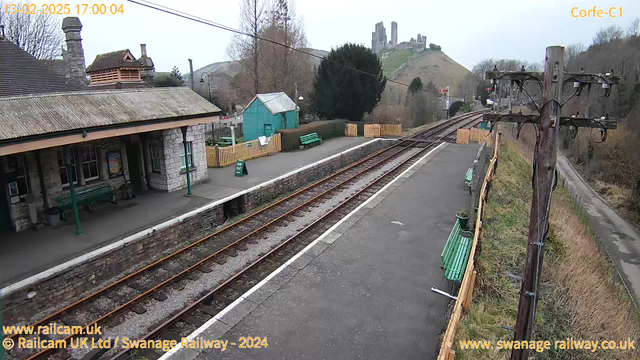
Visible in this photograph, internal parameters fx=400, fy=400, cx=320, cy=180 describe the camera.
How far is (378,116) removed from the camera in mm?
34875

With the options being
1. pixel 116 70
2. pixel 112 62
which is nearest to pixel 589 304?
pixel 116 70

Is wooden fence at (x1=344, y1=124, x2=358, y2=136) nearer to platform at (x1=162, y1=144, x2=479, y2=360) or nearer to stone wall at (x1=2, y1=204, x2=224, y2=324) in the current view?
platform at (x1=162, y1=144, x2=479, y2=360)

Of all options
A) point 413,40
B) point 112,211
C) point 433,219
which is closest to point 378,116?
point 433,219

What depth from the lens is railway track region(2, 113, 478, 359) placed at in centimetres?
783

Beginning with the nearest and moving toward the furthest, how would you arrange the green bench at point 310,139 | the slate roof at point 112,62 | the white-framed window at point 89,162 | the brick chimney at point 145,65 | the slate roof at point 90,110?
the slate roof at point 90,110, the white-framed window at point 89,162, the slate roof at point 112,62, the brick chimney at point 145,65, the green bench at point 310,139

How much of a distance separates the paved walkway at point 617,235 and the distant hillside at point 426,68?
71.9 metres

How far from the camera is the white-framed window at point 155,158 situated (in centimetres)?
1470

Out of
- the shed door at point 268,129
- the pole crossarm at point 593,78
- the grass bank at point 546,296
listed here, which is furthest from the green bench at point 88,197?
the pole crossarm at point 593,78

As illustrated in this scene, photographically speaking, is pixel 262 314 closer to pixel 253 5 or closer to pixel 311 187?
pixel 311 187

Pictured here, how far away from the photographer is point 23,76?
12.9 m

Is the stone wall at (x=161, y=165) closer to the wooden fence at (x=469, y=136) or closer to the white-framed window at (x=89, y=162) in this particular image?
the white-framed window at (x=89, y=162)

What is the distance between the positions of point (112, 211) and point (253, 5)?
83.3 feet

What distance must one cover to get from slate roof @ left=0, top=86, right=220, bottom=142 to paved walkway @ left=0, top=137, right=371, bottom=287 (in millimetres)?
2767

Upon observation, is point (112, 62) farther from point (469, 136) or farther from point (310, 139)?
point (469, 136)
